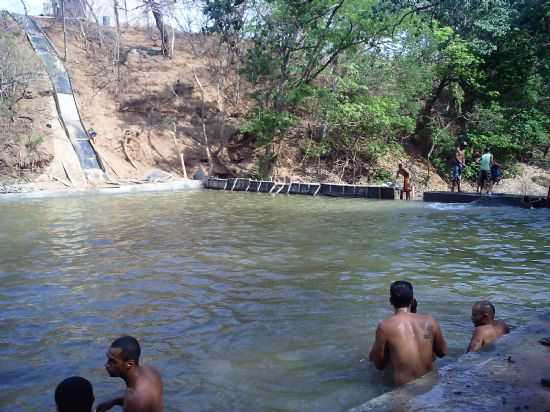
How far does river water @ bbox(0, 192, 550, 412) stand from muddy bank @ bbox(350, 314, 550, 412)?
0.94 meters

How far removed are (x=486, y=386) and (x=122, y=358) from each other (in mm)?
2641

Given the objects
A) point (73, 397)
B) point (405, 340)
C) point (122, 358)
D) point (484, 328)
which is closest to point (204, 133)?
point (484, 328)

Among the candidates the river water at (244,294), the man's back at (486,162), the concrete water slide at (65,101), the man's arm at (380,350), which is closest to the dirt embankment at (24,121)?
the concrete water slide at (65,101)

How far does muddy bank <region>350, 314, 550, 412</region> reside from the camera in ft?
12.8

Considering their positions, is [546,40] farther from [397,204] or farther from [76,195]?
[76,195]

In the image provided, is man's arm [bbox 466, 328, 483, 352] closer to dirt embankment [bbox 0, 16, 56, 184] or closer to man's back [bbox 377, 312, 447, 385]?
man's back [bbox 377, 312, 447, 385]

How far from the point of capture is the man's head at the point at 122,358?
395cm

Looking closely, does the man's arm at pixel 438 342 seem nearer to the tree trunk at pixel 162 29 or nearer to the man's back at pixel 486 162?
the man's back at pixel 486 162

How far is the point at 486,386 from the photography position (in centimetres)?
420

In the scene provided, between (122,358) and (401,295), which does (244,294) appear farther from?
(122,358)

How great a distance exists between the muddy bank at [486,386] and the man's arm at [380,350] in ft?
1.60

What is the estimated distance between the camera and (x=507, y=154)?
2772 centimetres

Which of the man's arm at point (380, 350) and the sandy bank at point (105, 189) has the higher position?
the sandy bank at point (105, 189)

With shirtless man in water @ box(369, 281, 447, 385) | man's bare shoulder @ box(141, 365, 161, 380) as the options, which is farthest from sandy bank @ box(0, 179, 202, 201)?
shirtless man in water @ box(369, 281, 447, 385)
